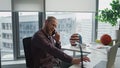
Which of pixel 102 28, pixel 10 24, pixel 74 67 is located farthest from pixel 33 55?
pixel 102 28

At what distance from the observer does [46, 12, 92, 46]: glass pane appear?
3967 mm

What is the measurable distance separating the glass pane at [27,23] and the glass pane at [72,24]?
38 cm

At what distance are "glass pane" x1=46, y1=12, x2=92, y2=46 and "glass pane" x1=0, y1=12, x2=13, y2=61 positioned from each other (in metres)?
0.88

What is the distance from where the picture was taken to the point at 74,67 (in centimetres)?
191

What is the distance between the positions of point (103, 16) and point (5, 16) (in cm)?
185

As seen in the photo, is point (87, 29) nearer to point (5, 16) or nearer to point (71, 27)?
point (71, 27)

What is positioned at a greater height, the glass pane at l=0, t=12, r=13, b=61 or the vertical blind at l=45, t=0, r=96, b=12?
the vertical blind at l=45, t=0, r=96, b=12

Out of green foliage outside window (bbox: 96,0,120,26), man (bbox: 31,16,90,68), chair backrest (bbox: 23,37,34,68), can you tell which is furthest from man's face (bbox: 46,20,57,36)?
green foliage outside window (bbox: 96,0,120,26)

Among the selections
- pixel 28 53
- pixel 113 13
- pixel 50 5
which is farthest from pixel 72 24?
pixel 28 53

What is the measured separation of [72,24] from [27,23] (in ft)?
3.12

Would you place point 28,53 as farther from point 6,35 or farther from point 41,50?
point 6,35

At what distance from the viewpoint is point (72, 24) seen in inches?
159

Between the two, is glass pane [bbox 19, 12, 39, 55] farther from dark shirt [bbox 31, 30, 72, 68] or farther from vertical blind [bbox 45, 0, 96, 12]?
dark shirt [bbox 31, 30, 72, 68]

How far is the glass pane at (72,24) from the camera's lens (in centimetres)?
397
